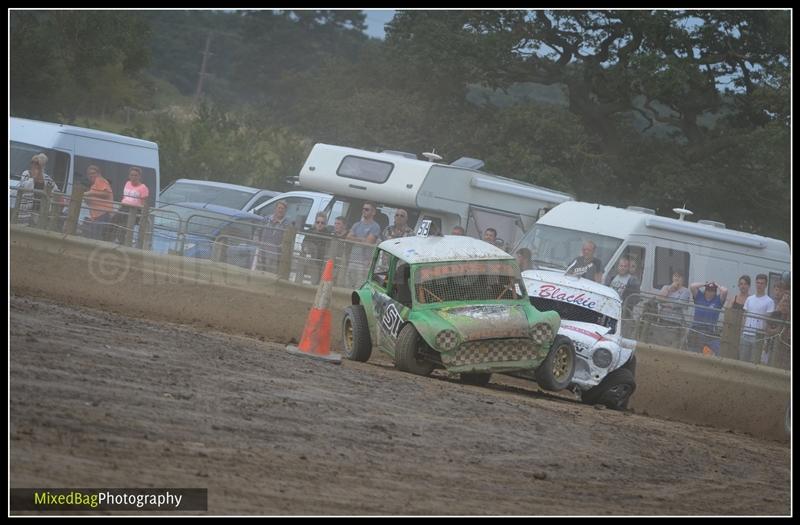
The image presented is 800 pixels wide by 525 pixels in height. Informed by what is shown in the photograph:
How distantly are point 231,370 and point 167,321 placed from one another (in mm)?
5788

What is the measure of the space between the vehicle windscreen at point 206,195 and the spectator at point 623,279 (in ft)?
26.7

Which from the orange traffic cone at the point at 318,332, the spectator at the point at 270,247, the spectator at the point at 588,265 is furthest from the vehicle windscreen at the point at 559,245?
the orange traffic cone at the point at 318,332

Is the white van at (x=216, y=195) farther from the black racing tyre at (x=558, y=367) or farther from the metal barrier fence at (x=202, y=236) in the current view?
the black racing tyre at (x=558, y=367)

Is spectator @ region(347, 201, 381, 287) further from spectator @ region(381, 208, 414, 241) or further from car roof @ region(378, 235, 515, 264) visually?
car roof @ region(378, 235, 515, 264)

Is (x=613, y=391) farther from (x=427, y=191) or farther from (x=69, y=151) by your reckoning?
(x=69, y=151)

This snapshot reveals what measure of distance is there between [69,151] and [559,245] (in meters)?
8.86

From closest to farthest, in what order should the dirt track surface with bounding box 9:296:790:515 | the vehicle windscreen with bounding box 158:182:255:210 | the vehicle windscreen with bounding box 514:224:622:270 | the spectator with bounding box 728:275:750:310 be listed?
1. the dirt track surface with bounding box 9:296:790:515
2. the spectator with bounding box 728:275:750:310
3. the vehicle windscreen with bounding box 514:224:622:270
4. the vehicle windscreen with bounding box 158:182:255:210

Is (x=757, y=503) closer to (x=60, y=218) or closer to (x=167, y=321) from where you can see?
(x=167, y=321)

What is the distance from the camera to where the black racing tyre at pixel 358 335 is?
47.3ft

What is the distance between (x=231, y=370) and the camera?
11.2 m

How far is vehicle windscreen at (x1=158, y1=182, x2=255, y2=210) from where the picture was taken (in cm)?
2430

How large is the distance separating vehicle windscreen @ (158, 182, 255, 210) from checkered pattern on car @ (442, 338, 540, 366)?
11435mm

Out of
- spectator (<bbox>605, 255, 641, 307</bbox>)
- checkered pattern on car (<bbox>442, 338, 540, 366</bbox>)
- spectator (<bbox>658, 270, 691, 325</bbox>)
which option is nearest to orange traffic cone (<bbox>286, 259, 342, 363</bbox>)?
checkered pattern on car (<bbox>442, 338, 540, 366</bbox>)

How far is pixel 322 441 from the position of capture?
8.85 meters
